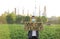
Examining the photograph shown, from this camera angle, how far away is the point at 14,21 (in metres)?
3.56

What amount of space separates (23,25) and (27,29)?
0.39ft

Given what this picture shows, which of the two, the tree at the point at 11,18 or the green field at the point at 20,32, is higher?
the tree at the point at 11,18

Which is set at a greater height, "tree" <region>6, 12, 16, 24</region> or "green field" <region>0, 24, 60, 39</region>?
"tree" <region>6, 12, 16, 24</region>

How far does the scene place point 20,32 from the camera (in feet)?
11.6

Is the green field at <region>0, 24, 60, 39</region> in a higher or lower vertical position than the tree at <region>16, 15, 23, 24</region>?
lower

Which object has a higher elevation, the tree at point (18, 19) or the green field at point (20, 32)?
the tree at point (18, 19)

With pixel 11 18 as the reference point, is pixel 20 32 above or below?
below

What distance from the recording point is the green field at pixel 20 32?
3.55m

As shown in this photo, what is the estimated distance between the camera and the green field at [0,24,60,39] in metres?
3.55

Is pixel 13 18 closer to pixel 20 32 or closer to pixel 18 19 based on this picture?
pixel 18 19

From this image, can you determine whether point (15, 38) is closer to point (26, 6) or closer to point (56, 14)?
point (26, 6)

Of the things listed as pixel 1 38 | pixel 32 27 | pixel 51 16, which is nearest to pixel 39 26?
pixel 32 27

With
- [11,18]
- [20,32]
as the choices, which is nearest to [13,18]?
[11,18]

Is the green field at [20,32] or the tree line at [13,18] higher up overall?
the tree line at [13,18]
